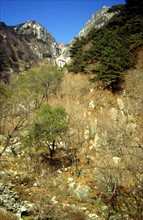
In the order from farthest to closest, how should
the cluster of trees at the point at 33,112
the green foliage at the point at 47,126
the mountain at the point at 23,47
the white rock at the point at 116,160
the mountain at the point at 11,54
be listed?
the mountain at the point at 23,47
the mountain at the point at 11,54
the cluster of trees at the point at 33,112
the green foliage at the point at 47,126
the white rock at the point at 116,160

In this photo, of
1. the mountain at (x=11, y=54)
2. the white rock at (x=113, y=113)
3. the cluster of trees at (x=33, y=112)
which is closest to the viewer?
the cluster of trees at (x=33, y=112)

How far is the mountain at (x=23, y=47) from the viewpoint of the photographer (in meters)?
95.7

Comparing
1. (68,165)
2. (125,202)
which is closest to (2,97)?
(68,165)

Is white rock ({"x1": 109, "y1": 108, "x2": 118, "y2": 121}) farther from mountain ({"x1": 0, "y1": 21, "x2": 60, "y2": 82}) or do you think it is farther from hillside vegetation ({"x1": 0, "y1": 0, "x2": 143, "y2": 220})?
mountain ({"x1": 0, "y1": 21, "x2": 60, "y2": 82})

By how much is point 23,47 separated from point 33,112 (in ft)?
344

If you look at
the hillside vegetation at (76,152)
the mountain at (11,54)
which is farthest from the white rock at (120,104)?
the mountain at (11,54)

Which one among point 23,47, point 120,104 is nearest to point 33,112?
point 120,104

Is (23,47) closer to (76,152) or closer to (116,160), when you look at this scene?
(76,152)

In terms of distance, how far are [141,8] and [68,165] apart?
2691 centimetres

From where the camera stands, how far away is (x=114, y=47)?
3231cm

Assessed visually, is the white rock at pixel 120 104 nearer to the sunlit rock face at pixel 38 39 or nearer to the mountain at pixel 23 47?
the mountain at pixel 23 47

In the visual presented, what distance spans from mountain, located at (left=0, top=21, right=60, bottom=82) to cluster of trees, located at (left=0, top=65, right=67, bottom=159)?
48.8m

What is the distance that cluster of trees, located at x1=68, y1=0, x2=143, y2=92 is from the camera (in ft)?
99.3

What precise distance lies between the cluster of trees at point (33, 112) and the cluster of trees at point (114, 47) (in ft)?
13.7
